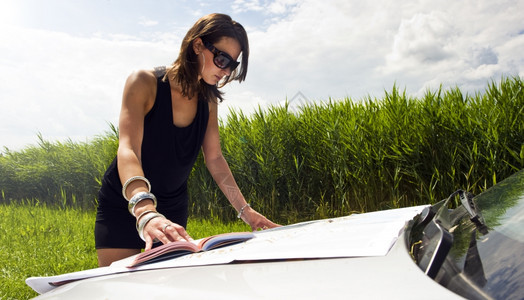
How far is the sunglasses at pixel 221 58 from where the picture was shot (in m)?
2.19

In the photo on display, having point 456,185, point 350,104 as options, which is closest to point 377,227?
point 456,185

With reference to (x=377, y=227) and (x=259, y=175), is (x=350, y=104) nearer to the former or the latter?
(x=259, y=175)

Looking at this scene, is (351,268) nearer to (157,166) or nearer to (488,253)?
(488,253)

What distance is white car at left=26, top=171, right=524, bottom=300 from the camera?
88 cm

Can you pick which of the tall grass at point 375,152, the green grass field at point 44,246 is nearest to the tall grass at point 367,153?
the tall grass at point 375,152

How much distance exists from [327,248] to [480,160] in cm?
476

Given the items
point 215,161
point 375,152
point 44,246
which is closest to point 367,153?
point 375,152

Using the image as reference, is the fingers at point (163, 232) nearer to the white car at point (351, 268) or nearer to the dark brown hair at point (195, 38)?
the white car at point (351, 268)

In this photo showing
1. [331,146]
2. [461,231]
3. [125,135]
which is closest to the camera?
[461,231]

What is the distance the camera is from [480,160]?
17.0 ft

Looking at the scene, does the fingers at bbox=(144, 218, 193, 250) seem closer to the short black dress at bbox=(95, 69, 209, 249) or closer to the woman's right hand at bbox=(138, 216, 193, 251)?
the woman's right hand at bbox=(138, 216, 193, 251)

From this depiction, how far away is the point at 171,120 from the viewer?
224 centimetres

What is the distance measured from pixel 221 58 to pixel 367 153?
3.91 m

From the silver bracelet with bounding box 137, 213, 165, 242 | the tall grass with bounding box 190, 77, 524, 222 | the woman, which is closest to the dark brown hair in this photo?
the woman
